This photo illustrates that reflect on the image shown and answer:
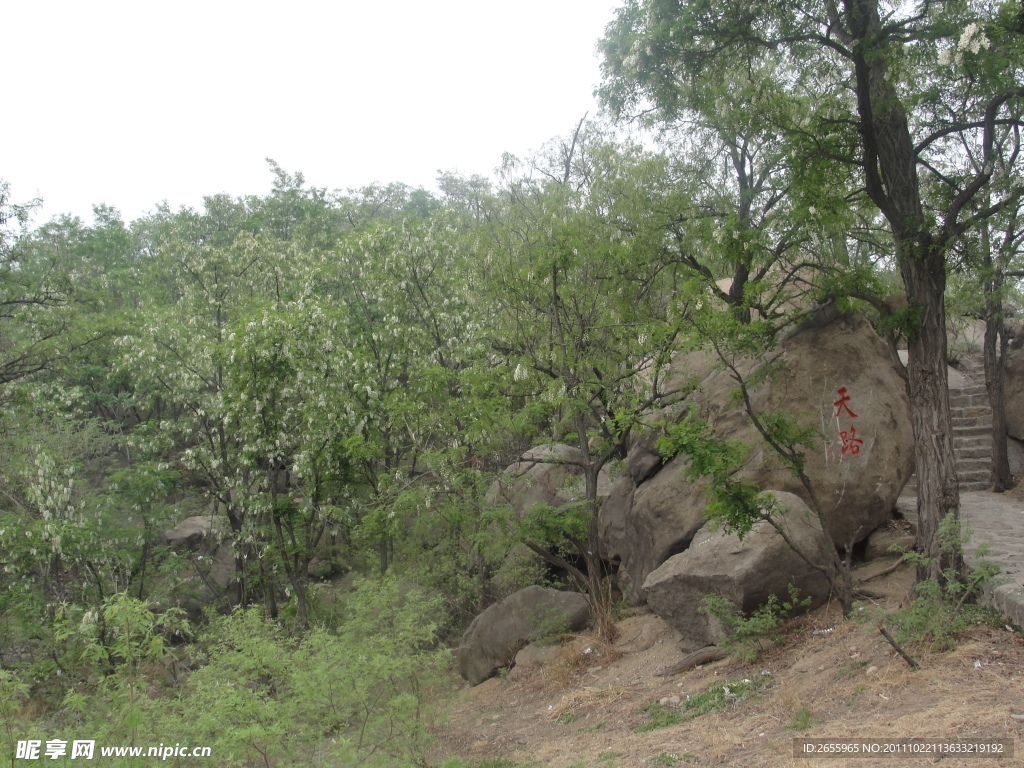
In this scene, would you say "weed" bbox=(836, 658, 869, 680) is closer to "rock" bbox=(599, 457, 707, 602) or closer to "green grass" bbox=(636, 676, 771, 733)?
"green grass" bbox=(636, 676, 771, 733)

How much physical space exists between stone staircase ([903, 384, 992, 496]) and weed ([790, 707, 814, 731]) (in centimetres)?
795

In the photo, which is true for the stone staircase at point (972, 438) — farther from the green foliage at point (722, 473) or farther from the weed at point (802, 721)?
the weed at point (802, 721)

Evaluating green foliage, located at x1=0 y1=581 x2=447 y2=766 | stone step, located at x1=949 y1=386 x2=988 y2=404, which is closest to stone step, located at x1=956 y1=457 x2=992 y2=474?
stone step, located at x1=949 y1=386 x2=988 y2=404

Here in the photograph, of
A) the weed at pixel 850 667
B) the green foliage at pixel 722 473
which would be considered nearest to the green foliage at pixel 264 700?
the green foliage at pixel 722 473

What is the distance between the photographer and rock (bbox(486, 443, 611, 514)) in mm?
11844

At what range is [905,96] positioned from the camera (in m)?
8.11

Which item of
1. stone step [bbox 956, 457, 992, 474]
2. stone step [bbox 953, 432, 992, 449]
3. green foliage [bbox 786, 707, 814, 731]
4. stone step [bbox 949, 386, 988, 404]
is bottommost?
green foliage [bbox 786, 707, 814, 731]

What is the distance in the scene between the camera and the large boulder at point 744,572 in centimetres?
821

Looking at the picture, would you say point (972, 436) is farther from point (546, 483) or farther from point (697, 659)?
point (697, 659)

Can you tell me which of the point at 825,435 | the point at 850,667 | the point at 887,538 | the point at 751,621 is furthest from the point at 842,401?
the point at 850,667

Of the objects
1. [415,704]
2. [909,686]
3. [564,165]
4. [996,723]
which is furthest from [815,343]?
[564,165]

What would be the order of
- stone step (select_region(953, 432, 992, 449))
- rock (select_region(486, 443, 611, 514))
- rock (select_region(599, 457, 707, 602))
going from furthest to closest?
1. stone step (select_region(953, 432, 992, 449))
2. rock (select_region(486, 443, 611, 514))
3. rock (select_region(599, 457, 707, 602))

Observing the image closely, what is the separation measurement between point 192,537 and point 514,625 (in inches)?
452

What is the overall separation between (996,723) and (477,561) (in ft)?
31.5
